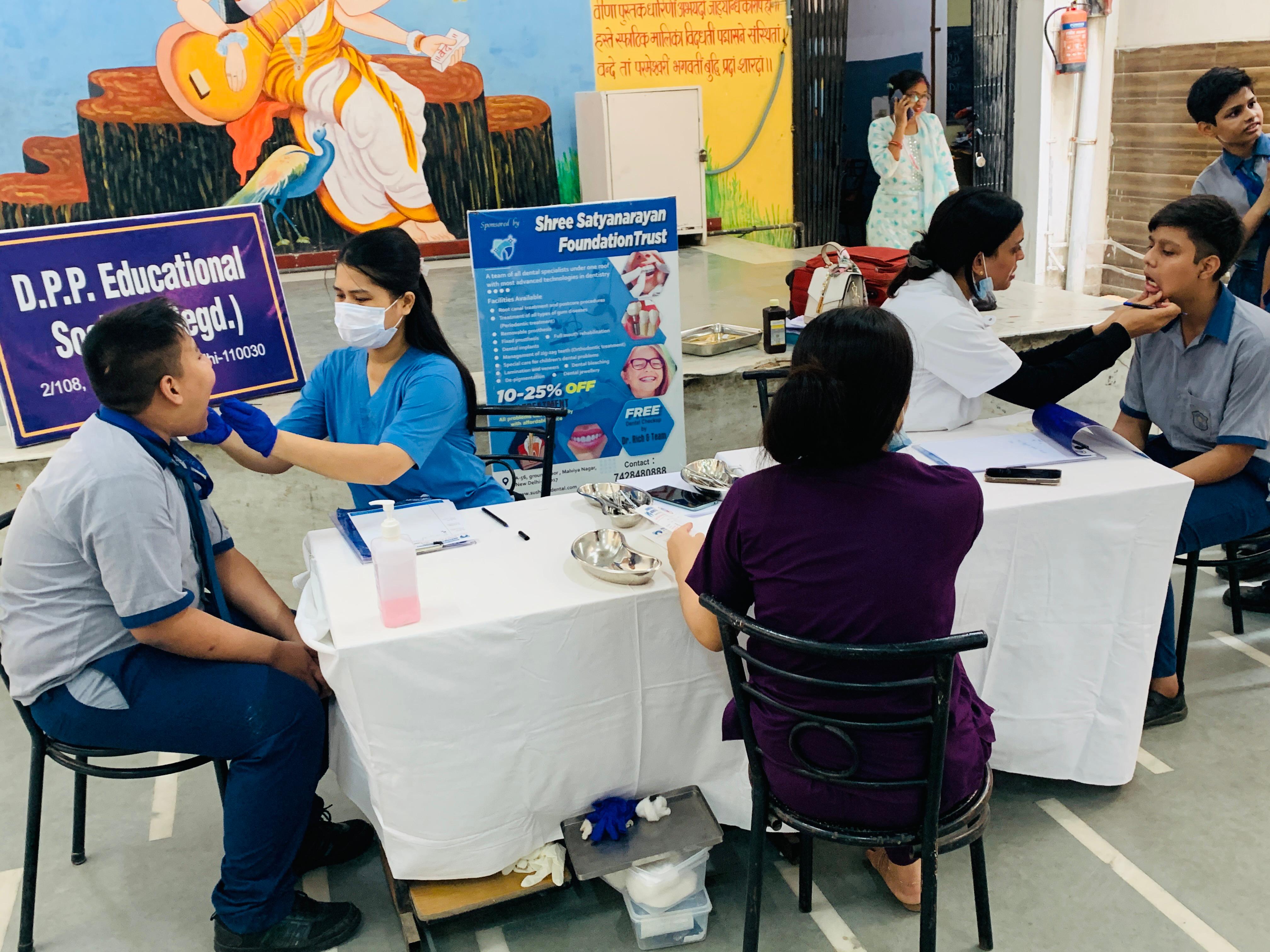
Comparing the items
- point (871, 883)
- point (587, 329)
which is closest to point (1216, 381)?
point (871, 883)

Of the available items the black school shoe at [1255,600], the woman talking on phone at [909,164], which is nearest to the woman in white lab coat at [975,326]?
the black school shoe at [1255,600]

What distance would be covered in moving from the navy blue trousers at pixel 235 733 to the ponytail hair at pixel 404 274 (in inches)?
34.0

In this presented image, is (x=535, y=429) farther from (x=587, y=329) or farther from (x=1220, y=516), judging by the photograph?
(x=1220, y=516)

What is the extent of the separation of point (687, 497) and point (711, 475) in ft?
0.33

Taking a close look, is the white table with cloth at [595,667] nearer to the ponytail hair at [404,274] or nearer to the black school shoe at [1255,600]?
the ponytail hair at [404,274]

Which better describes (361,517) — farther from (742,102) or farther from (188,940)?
(742,102)

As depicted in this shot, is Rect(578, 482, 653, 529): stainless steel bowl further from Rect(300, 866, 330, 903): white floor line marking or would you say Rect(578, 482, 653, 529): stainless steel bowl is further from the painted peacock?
the painted peacock

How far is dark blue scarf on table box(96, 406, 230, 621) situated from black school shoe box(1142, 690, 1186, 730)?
2.25 meters

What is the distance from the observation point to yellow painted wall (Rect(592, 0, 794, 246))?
7746mm

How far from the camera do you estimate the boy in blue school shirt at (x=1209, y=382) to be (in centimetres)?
251

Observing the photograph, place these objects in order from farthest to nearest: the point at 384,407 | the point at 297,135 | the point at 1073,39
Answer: the point at 297,135, the point at 1073,39, the point at 384,407

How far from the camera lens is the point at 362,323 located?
2.33m

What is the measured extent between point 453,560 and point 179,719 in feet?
1.88

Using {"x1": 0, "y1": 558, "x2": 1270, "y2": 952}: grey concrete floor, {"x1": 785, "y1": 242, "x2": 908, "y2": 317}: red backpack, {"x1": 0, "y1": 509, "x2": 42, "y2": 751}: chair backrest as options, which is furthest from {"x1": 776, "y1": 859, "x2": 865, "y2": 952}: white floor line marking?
{"x1": 785, "y1": 242, "x2": 908, "y2": 317}: red backpack
